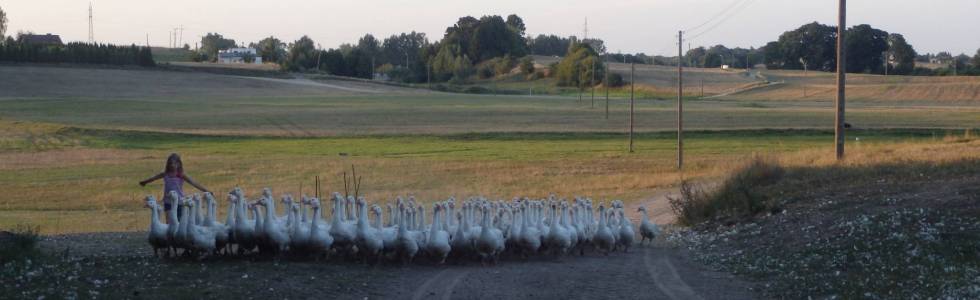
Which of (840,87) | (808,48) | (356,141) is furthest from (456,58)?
(840,87)

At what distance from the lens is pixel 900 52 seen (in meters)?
163

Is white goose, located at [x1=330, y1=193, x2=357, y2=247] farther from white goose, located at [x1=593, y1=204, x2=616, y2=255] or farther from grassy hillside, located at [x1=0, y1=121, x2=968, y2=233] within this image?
grassy hillside, located at [x1=0, y1=121, x2=968, y2=233]

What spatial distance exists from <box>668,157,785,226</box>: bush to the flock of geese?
5.35 meters

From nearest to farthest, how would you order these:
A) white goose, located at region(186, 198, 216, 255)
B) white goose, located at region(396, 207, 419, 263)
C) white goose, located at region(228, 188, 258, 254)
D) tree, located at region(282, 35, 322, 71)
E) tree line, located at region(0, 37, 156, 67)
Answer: white goose, located at region(186, 198, 216, 255) → white goose, located at region(228, 188, 258, 254) → white goose, located at region(396, 207, 419, 263) → tree line, located at region(0, 37, 156, 67) → tree, located at region(282, 35, 322, 71)

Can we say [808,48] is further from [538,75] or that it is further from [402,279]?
[402,279]

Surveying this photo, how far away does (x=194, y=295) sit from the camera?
11070 millimetres

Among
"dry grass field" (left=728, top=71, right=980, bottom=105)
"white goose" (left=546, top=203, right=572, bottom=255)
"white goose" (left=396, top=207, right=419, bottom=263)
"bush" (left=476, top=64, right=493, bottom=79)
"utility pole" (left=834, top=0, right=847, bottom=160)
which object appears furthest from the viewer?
"bush" (left=476, top=64, right=493, bottom=79)

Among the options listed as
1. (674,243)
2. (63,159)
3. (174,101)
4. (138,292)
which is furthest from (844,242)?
(174,101)

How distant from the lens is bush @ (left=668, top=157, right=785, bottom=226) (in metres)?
21.1

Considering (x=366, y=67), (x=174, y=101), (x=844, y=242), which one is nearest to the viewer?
(x=844, y=242)

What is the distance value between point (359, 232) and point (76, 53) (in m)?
110

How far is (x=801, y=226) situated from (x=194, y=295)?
9.72 meters

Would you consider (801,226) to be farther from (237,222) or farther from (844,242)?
(237,222)

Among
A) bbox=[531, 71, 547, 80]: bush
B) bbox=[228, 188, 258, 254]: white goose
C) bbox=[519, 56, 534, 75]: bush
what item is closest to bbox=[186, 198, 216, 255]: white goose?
bbox=[228, 188, 258, 254]: white goose
